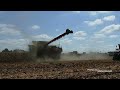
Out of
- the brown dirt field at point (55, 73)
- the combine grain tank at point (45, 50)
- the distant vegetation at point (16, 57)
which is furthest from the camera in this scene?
the distant vegetation at point (16, 57)

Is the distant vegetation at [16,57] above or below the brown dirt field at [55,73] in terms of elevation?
above

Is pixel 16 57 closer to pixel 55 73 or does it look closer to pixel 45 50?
pixel 45 50

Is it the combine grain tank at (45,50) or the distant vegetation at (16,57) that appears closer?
the combine grain tank at (45,50)

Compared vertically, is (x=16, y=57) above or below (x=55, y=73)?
above

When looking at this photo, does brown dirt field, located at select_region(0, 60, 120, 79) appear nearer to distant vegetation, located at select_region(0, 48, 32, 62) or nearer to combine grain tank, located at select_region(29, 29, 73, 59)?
combine grain tank, located at select_region(29, 29, 73, 59)

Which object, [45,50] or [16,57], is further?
[16,57]

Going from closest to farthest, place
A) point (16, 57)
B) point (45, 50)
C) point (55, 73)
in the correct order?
point (55, 73), point (45, 50), point (16, 57)

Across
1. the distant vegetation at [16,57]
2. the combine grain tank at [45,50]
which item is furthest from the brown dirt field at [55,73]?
the distant vegetation at [16,57]

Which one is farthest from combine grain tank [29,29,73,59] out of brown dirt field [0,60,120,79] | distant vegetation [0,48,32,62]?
brown dirt field [0,60,120,79]

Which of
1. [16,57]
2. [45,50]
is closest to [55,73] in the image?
[45,50]

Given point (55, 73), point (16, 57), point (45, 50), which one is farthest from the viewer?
point (16, 57)

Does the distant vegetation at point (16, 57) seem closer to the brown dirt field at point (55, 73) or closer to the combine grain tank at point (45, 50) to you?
the combine grain tank at point (45, 50)

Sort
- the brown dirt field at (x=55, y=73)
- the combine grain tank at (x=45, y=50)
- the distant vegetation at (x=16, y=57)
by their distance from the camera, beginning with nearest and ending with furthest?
the brown dirt field at (x=55, y=73), the combine grain tank at (x=45, y=50), the distant vegetation at (x=16, y=57)
